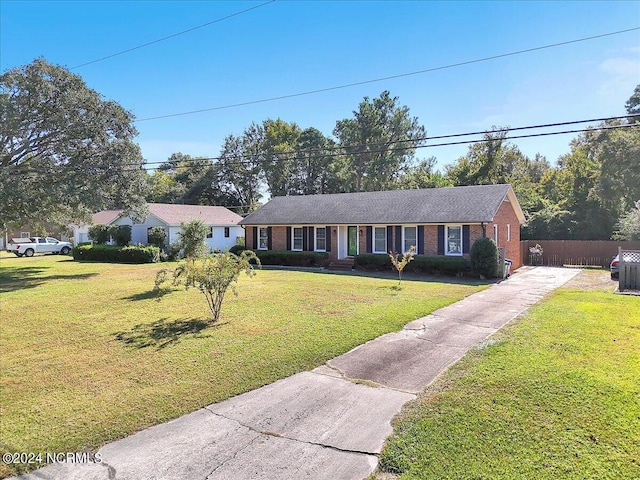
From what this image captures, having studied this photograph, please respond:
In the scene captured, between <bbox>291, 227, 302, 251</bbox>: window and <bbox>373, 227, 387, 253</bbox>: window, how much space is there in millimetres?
5106

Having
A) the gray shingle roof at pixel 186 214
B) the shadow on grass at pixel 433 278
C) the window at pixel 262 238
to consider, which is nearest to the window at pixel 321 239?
the window at pixel 262 238

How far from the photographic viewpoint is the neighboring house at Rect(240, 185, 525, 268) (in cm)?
1988

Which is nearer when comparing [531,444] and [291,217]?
[531,444]

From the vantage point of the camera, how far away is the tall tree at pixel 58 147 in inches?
730

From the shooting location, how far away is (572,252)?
78.5 feet

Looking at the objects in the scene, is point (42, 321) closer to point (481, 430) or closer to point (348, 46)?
point (481, 430)

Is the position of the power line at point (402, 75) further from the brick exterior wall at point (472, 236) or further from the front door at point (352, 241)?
the front door at point (352, 241)

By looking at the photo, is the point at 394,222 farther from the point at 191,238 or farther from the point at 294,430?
the point at 294,430

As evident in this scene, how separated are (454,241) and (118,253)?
21906mm

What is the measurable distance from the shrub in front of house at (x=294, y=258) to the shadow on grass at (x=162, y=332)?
549 inches

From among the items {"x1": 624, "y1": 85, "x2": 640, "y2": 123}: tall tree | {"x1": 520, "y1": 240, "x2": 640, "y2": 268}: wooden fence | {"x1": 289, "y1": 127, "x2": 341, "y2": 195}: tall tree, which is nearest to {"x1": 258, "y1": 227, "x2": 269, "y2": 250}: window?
{"x1": 520, "y1": 240, "x2": 640, "y2": 268}: wooden fence

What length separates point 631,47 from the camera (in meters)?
9.09

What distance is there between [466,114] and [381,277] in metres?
7.98

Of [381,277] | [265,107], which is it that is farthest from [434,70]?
[381,277]
